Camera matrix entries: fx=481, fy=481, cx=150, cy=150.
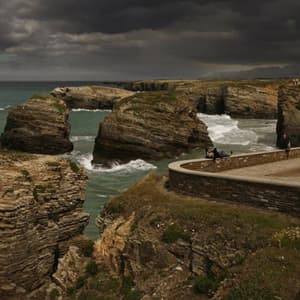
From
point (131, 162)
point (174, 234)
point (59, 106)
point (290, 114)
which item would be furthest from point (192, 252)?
point (290, 114)

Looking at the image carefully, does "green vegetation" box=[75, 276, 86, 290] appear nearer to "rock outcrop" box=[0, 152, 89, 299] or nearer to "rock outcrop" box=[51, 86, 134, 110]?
"rock outcrop" box=[0, 152, 89, 299]

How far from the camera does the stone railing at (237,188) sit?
15133 mm

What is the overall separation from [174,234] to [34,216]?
24.0 ft

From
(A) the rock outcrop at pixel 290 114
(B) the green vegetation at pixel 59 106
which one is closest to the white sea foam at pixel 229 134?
(A) the rock outcrop at pixel 290 114

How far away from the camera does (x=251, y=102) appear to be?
103812mm

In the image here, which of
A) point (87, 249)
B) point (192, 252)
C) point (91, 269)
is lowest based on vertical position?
point (91, 269)

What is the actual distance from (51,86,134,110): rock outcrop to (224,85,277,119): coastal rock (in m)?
29.6

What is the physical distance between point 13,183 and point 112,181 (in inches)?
845

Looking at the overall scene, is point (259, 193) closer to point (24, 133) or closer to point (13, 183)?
point (13, 183)

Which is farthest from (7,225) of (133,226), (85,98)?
(85,98)

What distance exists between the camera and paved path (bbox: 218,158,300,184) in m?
20.5

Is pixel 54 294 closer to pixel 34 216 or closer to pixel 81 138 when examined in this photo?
pixel 34 216

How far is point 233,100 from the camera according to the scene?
10625cm

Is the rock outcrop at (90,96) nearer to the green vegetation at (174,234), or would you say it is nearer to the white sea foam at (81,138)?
the white sea foam at (81,138)
